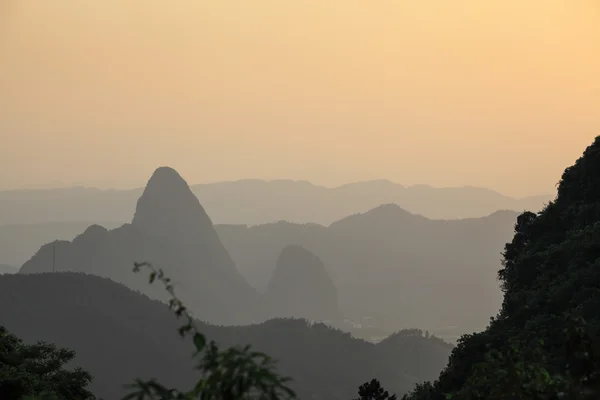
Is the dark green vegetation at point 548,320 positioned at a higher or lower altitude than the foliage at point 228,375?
higher

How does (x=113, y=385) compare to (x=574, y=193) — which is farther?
(x=113, y=385)

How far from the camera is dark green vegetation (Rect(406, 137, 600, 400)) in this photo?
14047 mm

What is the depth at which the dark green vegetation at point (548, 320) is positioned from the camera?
14047 millimetres

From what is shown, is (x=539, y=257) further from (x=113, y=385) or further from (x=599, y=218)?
(x=113, y=385)

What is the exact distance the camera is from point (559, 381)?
13.5 metres

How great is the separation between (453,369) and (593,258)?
430 inches

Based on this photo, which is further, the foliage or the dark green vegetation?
the dark green vegetation

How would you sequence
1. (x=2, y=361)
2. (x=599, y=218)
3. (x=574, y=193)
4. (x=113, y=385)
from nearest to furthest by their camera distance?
(x=2, y=361) → (x=599, y=218) → (x=574, y=193) → (x=113, y=385)

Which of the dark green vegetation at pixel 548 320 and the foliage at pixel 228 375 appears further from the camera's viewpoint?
the dark green vegetation at pixel 548 320

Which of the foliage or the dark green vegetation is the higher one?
the dark green vegetation

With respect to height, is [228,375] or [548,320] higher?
[548,320]

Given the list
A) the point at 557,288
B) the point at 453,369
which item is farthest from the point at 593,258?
the point at 453,369

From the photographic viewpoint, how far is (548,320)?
38.9m

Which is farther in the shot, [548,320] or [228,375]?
[548,320]
